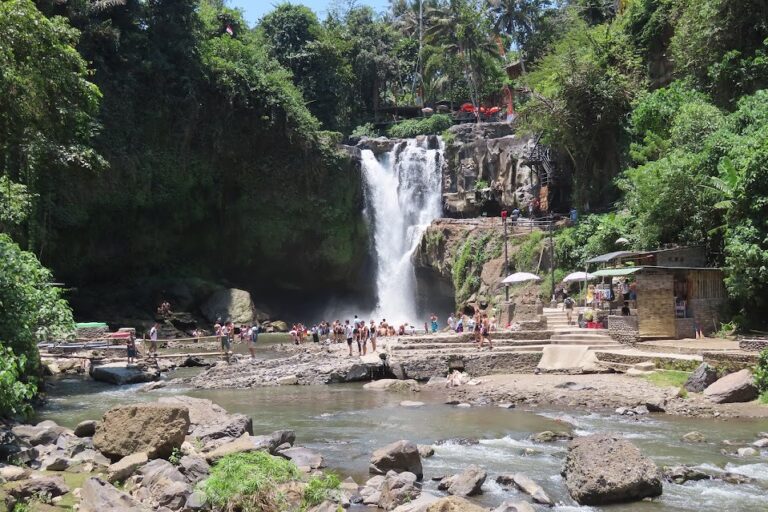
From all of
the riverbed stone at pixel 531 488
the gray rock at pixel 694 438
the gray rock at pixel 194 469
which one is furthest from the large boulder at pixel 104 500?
the gray rock at pixel 694 438

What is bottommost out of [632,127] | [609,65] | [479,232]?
[479,232]

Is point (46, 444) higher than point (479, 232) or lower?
lower

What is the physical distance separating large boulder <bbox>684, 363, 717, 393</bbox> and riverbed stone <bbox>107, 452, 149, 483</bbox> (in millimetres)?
12335

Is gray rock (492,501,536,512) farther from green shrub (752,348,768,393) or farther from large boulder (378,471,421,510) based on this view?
green shrub (752,348,768,393)

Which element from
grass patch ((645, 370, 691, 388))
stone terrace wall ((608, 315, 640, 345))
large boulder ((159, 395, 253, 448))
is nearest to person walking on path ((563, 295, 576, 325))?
stone terrace wall ((608, 315, 640, 345))

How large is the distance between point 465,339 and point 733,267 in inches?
335

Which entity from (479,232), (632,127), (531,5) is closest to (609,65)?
(632,127)

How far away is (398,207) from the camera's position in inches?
1799

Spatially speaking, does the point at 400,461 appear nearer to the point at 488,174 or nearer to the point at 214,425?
the point at 214,425

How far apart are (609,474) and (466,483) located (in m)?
1.95

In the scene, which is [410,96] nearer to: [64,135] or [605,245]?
[605,245]

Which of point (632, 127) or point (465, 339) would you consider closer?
point (465, 339)

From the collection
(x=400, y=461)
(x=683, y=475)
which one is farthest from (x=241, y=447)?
(x=683, y=475)

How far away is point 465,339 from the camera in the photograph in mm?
23781
